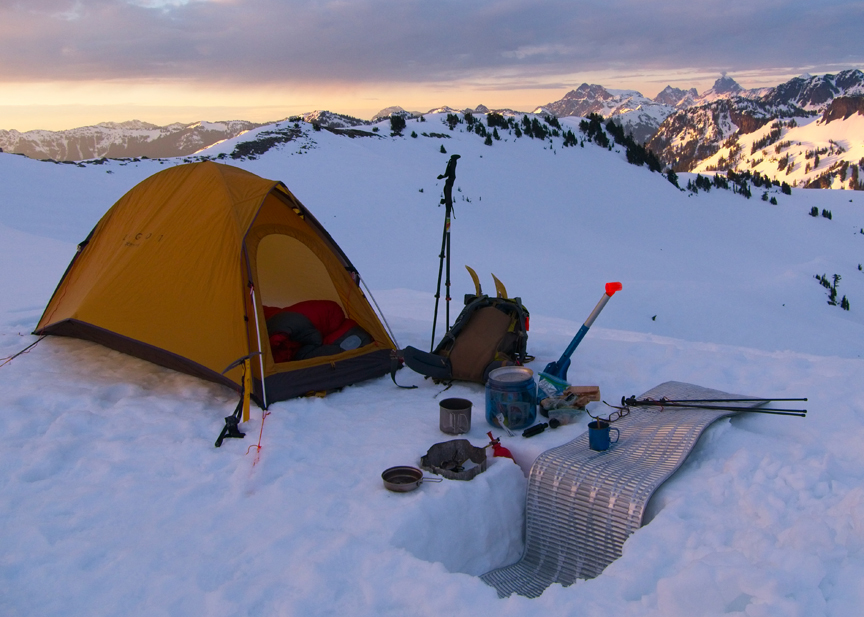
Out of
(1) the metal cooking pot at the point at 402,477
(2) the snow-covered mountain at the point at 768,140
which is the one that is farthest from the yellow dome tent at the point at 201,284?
(2) the snow-covered mountain at the point at 768,140

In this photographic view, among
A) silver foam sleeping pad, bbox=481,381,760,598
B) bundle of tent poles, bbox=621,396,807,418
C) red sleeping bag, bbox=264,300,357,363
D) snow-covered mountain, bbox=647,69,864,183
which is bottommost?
silver foam sleeping pad, bbox=481,381,760,598

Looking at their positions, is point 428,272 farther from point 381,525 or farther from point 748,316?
point 381,525

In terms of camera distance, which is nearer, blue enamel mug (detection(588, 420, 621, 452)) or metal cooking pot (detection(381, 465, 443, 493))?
metal cooking pot (detection(381, 465, 443, 493))

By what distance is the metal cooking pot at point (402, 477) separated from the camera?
3.58 metres

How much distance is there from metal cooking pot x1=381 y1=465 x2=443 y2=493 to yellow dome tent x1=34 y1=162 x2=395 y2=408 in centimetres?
148

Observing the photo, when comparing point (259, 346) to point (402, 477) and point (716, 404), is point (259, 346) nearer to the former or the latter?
point (402, 477)

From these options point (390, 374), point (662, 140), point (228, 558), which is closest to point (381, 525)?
point (228, 558)

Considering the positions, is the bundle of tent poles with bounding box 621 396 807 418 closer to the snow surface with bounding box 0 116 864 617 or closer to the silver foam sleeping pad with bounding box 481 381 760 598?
the snow surface with bounding box 0 116 864 617

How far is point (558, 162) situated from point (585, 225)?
5890mm

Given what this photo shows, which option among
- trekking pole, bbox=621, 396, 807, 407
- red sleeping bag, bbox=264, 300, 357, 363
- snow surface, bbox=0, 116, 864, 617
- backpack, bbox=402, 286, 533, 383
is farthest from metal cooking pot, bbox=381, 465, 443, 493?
red sleeping bag, bbox=264, 300, 357, 363

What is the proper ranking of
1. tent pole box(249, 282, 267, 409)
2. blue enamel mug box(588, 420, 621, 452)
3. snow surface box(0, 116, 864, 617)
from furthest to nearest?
tent pole box(249, 282, 267, 409) < blue enamel mug box(588, 420, 621, 452) < snow surface box(0, 116, 864, 617)


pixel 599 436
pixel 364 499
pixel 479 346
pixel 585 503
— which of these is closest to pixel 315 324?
pixel 479 346

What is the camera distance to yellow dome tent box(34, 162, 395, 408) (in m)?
4.91

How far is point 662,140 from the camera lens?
598 feet
